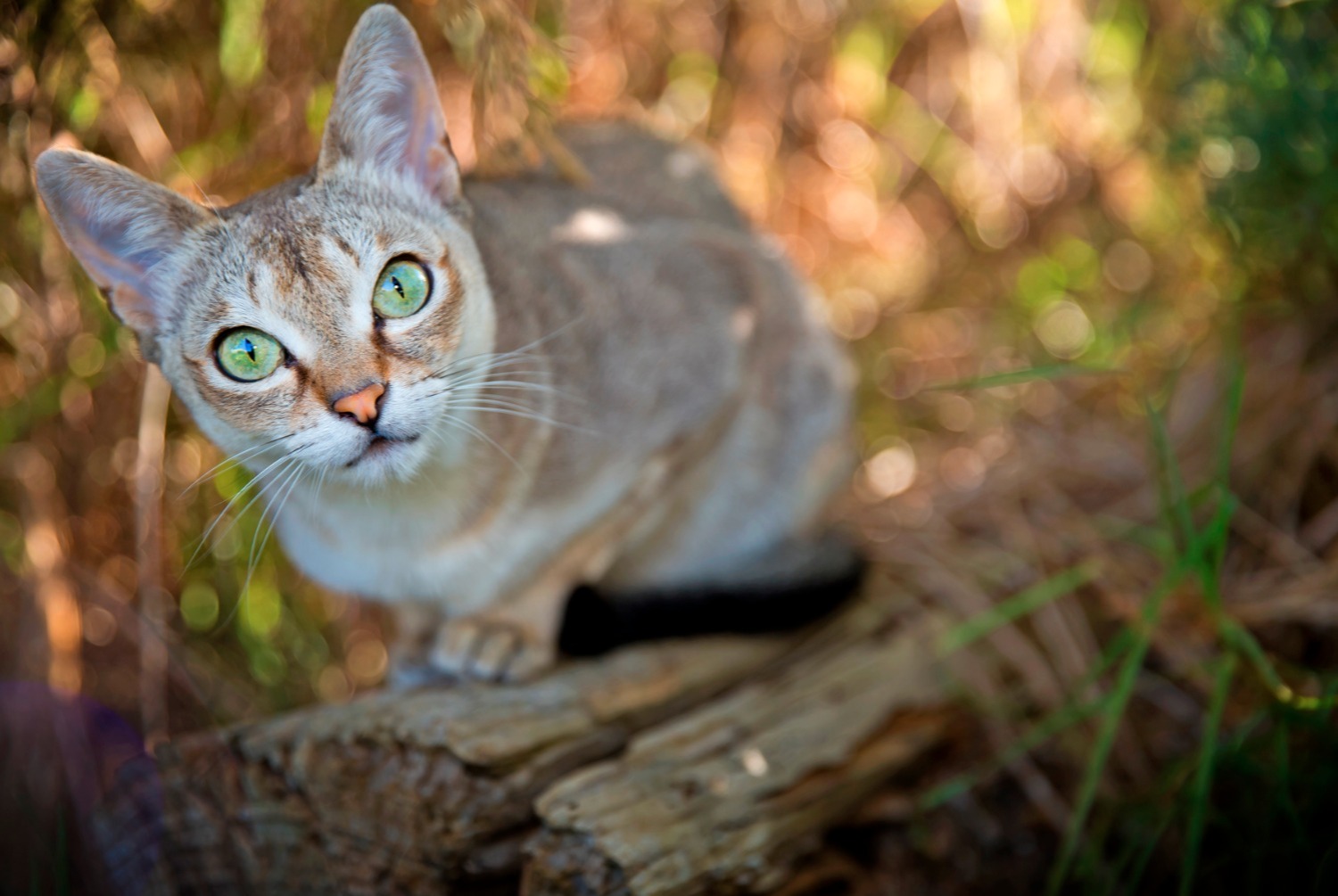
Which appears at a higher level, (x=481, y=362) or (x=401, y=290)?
(x=401, y=290)

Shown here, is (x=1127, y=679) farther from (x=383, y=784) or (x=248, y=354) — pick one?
(x=248, y=354)

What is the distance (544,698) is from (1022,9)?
8.92 ft

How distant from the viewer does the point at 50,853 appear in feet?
7.32

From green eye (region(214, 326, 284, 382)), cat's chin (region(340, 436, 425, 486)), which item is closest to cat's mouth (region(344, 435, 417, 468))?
cat's chin (region(340, 436, 425, 486))

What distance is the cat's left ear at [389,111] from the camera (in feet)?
5.53

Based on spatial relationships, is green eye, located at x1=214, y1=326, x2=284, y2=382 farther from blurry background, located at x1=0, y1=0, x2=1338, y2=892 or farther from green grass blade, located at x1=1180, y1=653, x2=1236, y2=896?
green grass blade, located at x1=1180, y1=653, x2=1236, y2=896

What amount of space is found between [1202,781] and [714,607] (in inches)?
37.9

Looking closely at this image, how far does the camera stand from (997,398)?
3270 mm

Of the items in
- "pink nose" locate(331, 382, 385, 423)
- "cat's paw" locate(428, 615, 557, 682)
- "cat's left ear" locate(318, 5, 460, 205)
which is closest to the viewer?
"pink nose" locate(331, 382, 385, 423)

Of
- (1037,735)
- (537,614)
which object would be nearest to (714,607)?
(537,614)

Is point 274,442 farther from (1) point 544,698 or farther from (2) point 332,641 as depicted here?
(2) point 332,641

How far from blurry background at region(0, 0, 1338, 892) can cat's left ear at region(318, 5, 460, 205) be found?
36cm

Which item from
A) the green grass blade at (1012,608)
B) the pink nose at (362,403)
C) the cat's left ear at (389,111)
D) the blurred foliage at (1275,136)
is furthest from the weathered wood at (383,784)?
the blurred foliage at (1275,136)

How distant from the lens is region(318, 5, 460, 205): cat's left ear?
1.68 metres
